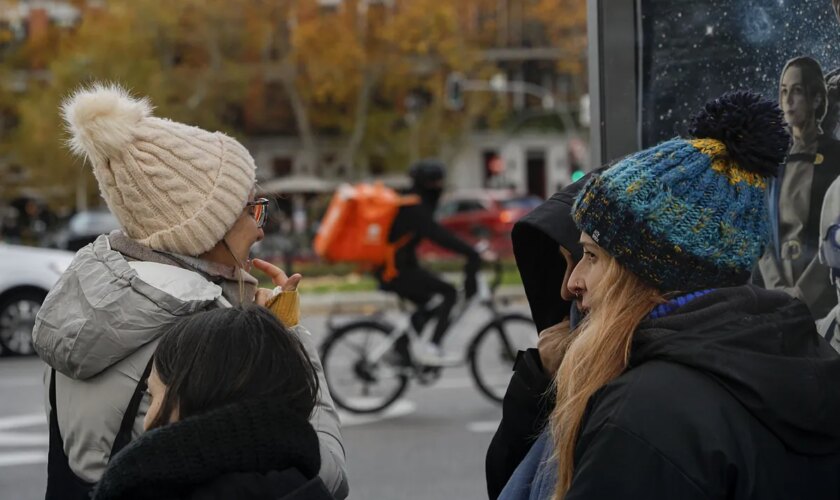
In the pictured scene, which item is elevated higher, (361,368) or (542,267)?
(542,267)

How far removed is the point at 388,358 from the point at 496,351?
904 millimetres

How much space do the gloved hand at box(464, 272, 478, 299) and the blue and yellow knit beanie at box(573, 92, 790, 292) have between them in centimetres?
691

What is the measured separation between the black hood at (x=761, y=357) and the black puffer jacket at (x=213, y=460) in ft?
1.83

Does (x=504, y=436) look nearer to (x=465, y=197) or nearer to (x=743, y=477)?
(x=743, y=477)

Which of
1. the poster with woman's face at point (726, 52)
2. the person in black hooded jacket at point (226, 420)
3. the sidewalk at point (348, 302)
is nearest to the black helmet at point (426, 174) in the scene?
the poster with woman's face at point (726, 52)

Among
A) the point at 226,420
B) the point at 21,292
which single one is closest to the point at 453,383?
the point at 21,292

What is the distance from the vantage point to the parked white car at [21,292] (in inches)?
477

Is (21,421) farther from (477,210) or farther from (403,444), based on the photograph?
(477,210)

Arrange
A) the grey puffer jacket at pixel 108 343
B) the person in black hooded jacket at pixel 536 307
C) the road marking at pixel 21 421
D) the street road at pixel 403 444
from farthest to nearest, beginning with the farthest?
the road marking at pixel 21 421, the street road at pixel 403 444, the grey puffer jacket at pixel 108 343, the person in black hooded jacket at pixel 536 307

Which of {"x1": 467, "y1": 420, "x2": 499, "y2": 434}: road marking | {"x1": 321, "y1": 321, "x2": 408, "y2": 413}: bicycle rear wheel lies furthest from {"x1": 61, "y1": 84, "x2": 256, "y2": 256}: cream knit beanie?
{"x1": 321, "y1": 321, "x2": 408, "y2": 413}: bicycle rear wheel

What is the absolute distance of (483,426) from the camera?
8062 mm

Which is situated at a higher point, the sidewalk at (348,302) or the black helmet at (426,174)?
the black helmet at (426,174)

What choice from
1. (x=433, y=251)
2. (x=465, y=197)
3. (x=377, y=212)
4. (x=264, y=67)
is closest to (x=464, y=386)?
(x=377, y=212)

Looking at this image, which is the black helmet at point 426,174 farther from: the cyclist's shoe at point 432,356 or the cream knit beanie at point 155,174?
the cream knit beanie at point 155,174
